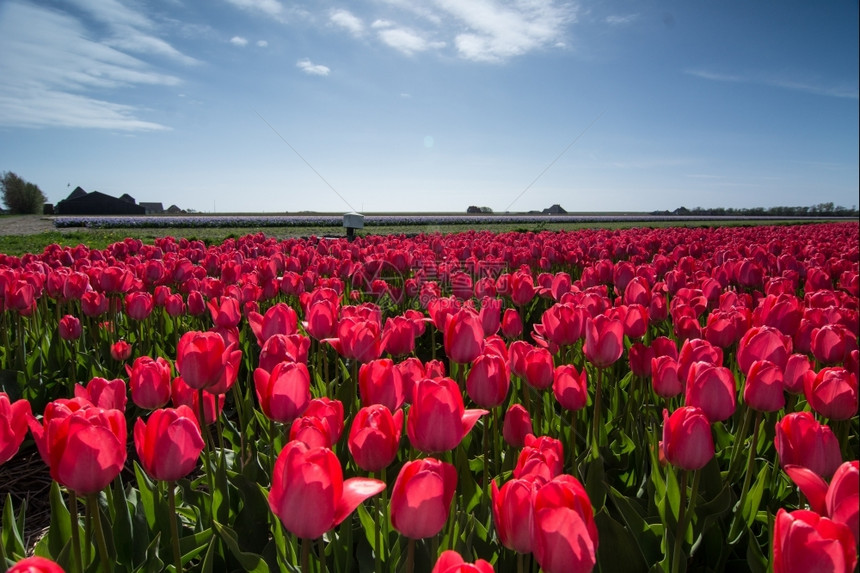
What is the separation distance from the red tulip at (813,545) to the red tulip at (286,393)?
3.93 ft

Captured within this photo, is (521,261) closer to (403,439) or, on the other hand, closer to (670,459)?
(403,439)

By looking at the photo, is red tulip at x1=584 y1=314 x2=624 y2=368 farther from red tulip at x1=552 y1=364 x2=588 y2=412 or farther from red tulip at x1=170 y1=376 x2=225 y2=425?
red tulip at x1=170 y1=376 x2=225 y2=425

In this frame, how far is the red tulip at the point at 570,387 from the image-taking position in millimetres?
2068

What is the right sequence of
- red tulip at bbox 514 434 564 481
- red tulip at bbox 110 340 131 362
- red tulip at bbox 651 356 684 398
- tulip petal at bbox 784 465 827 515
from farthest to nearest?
red tulip at bbox 110 340 131 362
red tulip at bbox 651 356 684 398
red tulip at bbox 514 434 564 481
tulip petal at bbox 784 465 827 515

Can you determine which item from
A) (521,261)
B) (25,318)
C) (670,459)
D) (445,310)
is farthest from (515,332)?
(25,318)

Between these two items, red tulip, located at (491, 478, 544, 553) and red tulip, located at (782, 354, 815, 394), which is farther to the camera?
red tulip, located at (782, 354, 815, 394)

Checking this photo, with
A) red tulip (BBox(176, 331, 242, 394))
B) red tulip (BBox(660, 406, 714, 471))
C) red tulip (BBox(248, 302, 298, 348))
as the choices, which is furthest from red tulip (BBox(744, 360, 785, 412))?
red tulip (BBox(248, 302, 298, 348))

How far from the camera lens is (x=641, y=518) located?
178cm

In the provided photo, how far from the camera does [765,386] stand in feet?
5.94

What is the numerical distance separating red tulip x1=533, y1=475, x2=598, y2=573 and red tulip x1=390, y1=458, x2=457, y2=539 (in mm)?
209

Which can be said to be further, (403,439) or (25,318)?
(25,318)

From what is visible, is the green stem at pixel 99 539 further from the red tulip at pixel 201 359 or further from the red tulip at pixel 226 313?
the red tulip at pixel 226 313

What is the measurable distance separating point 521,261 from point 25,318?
16.0 feet

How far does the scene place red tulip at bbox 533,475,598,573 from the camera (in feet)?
3.17
